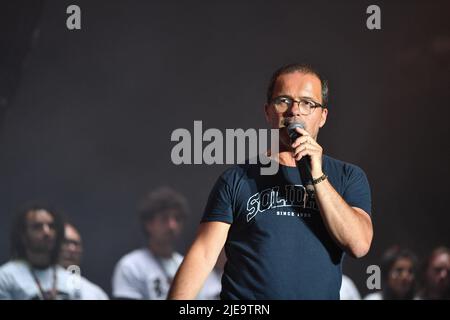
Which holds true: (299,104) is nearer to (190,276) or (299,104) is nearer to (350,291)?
(190,276)

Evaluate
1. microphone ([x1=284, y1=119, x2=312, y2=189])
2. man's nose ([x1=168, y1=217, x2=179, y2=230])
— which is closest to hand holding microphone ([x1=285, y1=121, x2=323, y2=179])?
microphone ([x1=284, y1=119, x2=312, y2=189])

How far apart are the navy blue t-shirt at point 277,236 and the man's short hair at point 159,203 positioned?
2656 mm

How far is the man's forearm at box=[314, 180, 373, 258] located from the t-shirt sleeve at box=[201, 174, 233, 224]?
0.25 meters

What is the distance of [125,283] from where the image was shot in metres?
4.29

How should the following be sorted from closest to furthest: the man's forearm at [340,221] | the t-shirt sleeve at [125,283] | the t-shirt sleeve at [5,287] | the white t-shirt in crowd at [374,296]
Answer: the man's forearm at [340,221] → the t-shirt sleeve at [5,287] → the t-shirt sleeve at [125,283] → the white t-shirt in crowd at [374,296]

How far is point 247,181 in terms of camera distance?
174cm

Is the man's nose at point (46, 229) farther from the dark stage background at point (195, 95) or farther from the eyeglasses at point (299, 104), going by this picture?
the eyeglasses at point (299, 104)

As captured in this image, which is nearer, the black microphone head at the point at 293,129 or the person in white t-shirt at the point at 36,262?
the black microphone head at the point at 293,129

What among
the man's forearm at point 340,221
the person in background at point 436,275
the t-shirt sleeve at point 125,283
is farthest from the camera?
the person in background at point 436,275

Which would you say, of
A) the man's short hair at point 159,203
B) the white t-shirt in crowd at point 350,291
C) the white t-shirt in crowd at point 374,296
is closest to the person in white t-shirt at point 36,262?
the man's short hair at point 159,203

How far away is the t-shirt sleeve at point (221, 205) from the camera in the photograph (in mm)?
1671

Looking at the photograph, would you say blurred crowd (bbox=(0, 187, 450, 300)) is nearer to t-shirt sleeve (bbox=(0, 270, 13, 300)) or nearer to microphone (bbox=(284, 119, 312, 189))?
t-shirt sleeve (bbox=(0, 270, 13, 300))

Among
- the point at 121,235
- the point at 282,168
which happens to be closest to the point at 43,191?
the point at 121,235
